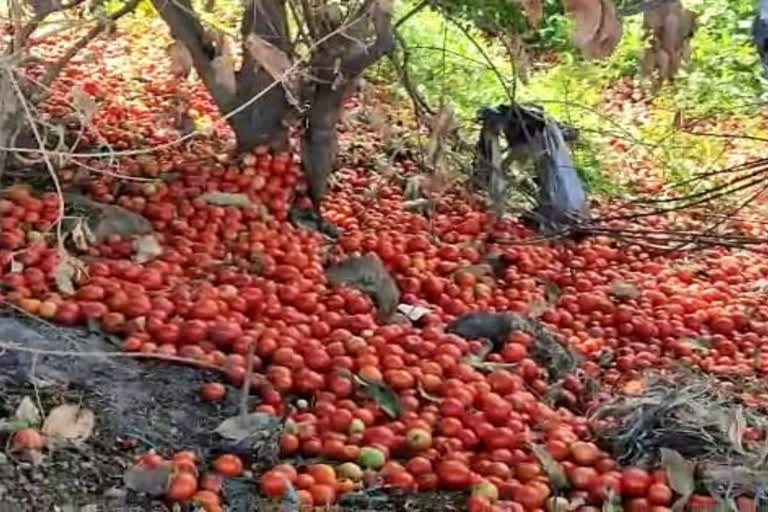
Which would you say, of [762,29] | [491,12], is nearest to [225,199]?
[491,12]

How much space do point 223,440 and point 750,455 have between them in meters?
1.09

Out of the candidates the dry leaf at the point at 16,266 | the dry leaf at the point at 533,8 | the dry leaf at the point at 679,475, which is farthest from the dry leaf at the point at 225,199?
the dry leaf at the point at 533,8

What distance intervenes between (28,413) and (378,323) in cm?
114

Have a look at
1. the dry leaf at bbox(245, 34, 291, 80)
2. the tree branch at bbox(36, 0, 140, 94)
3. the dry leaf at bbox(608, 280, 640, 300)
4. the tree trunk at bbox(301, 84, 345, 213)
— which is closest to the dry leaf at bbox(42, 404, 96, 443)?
the dry leaf at bbox(245, 34, 291, 80)

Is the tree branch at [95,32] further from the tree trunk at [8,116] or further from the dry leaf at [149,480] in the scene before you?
the dry leaf at [149,480]

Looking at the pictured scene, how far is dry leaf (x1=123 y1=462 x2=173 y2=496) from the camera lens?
2514 mm

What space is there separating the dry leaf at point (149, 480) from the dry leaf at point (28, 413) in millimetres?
257

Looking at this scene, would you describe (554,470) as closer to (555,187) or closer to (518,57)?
(518,57)

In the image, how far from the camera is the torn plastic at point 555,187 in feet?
15.8

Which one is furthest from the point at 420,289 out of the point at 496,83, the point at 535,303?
the point at 496,83

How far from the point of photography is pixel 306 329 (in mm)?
3264

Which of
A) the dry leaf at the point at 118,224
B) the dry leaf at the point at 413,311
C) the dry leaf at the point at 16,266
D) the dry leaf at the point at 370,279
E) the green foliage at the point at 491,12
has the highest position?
the green foliage at the point at 491,12

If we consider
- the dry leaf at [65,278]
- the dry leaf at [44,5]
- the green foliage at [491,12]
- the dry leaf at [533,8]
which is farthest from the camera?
the green foliage at [491,12]

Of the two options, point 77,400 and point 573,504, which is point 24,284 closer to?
point 77,400
